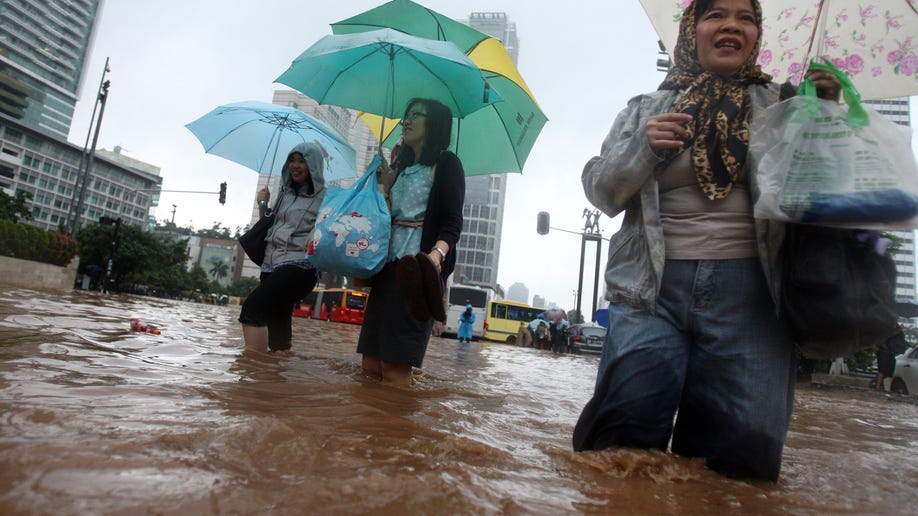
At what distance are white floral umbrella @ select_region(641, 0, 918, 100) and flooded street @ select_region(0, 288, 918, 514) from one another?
59.6 inches

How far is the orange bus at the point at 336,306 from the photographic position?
97.2 ft

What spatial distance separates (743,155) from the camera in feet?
5.69

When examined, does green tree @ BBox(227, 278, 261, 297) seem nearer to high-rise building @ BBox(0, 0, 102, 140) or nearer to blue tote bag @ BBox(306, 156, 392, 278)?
high-rise building @ BBox(0, 0, 102, 140)

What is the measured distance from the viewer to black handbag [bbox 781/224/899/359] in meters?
1.44

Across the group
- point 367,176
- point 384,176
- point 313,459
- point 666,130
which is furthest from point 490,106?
point 313,459

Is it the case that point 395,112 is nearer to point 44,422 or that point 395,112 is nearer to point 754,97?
point 754,97

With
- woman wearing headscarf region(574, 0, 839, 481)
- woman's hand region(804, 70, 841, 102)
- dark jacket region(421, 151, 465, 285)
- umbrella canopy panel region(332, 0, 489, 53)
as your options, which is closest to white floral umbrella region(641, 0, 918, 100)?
woman's hand region(804, 70, 841, 102)

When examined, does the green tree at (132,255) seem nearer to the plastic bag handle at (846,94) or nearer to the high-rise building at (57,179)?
the high-rise building at (57,179)

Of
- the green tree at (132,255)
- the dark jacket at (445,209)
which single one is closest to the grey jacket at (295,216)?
the dark jacket at (445,209)

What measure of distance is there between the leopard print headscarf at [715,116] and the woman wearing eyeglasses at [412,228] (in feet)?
4.04

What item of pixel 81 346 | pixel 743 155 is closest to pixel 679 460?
pixel 743 155

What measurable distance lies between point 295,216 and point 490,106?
1.61 metres

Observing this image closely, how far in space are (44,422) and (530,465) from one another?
1295 millimetres

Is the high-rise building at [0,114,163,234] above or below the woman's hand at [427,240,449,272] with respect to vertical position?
above
